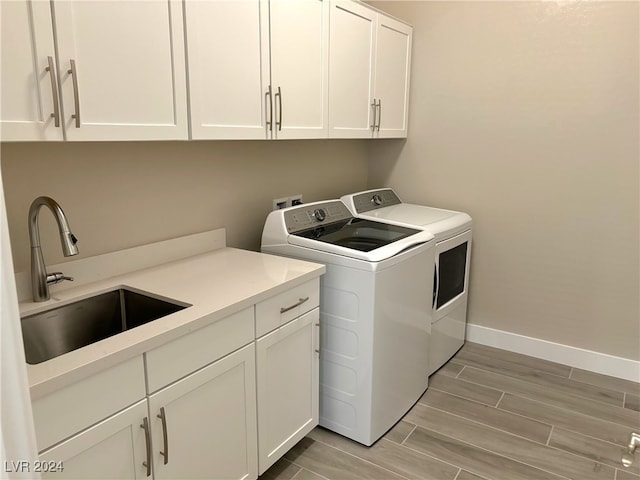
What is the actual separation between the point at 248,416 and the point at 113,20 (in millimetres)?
1365

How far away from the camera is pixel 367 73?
2609mm

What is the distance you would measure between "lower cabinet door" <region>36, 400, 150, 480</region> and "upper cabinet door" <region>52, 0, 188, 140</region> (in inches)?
31.2

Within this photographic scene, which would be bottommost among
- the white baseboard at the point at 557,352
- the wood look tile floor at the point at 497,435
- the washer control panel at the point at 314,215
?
the wood look tile floor at the point at 497,435

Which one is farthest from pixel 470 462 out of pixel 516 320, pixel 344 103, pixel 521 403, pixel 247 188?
pixel 344 103

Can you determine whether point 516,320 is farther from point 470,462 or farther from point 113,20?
point 113,20

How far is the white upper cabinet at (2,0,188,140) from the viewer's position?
1175mm

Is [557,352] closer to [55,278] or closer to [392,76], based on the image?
[392,76]

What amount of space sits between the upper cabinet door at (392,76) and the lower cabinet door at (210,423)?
1.76m

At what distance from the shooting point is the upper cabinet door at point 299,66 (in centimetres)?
197

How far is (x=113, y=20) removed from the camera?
1365 mm

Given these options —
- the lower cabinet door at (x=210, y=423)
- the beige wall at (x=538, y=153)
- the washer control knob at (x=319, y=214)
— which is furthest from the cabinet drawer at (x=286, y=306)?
the beige wall at (x=538, y=153)

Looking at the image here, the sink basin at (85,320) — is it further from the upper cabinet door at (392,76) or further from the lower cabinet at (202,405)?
the upper cabinet door at (392,76)

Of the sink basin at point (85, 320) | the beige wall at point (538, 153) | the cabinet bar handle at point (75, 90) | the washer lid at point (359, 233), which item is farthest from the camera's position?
the beige wall at point (538, 153)

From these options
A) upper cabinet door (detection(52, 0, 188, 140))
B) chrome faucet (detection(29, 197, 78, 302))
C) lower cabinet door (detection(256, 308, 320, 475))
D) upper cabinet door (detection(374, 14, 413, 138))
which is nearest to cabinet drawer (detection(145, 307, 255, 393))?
lower cabinet door (detection(256, 308, 320, 475))
